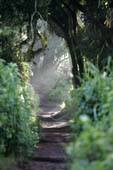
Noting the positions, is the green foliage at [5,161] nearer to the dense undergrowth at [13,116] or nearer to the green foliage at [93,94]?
the dense undergrowth at [13,116]

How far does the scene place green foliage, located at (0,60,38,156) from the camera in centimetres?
721

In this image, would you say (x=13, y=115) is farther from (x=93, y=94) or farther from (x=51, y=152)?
(x=51, y=152)

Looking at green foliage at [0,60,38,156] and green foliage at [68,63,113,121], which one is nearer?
green foliage at [68,63,113,121]

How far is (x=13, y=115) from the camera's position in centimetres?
759

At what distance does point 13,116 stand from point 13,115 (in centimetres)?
4

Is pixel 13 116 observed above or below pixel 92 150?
below

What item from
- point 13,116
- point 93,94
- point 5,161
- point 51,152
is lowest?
point 51,152

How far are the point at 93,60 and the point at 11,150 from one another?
7.34 metres

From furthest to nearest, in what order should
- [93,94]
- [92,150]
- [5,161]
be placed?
[5,161] → [93,94] → [92,150]

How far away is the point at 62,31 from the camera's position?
1748 centimetres

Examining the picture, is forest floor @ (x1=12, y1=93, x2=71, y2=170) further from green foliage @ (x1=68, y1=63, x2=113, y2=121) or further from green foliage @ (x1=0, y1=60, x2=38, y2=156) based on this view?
green foliage @ (x1=0, y1=60, x2=38, y2=156)

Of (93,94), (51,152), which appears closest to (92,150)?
(93,94)

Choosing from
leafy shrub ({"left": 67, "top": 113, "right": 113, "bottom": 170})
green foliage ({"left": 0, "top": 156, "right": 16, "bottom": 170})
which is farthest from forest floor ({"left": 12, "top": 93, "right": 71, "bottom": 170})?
leafy shrub ({"left": 67, "top": 113, "right": 113, "bottom": 170})

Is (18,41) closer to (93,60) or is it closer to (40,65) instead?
(93,60)
